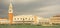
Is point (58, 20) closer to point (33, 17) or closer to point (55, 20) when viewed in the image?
point (55, 20)

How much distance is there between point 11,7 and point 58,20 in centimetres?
1750

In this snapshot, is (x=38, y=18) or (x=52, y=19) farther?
(x=38, y=18)

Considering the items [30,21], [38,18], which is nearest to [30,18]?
[30,21]

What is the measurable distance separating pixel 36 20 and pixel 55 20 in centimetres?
648

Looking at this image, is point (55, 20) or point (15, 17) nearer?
point (55, 20)

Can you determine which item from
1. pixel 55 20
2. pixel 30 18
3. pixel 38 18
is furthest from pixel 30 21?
pixel 55 20

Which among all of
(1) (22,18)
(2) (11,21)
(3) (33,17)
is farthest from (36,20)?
(2) (11,21)

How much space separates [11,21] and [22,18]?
12.8 ft

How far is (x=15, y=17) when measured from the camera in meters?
46.9

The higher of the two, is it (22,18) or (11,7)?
(11,7)

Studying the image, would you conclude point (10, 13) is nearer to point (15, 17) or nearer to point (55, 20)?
point (15, 17)

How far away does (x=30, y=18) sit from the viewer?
45438mm

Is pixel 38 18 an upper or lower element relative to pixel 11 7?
lower

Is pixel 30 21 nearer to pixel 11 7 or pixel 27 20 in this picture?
pixel 27 20
